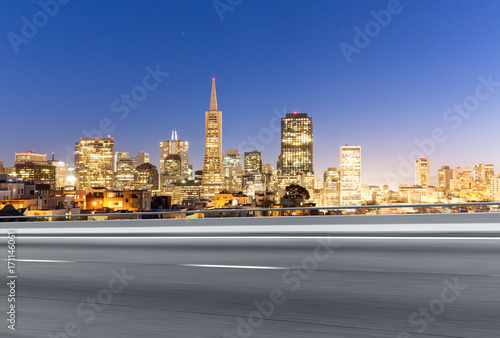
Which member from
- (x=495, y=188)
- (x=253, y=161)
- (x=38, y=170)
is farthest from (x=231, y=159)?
(x=495, y=188)

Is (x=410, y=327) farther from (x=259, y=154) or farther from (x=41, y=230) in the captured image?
(x=259, y=154)

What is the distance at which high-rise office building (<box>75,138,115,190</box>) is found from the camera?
93.1 metres

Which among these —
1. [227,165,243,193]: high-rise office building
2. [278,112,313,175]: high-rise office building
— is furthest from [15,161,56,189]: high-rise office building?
[278,112,313,175]: high-rise office building

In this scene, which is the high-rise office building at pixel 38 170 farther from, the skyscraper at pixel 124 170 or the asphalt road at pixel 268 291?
the asphalt road at pixel 268 291

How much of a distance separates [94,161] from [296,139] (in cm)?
4638

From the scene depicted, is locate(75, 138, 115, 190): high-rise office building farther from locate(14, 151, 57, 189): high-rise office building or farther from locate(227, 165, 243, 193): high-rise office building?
locate(227, 165, 243, 193): high-rise office building

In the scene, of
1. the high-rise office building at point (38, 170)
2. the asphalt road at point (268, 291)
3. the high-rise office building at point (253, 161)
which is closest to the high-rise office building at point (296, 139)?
the high-rise office building at point (253, 161)

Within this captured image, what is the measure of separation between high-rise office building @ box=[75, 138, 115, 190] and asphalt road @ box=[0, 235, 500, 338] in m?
83.5

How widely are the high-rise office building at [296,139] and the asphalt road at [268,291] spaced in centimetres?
8449

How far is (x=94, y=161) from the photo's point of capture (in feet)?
339

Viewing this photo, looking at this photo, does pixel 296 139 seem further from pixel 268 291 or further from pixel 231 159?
pixel 268 291

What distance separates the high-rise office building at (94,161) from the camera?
93.1 metres

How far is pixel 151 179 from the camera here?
114438mm

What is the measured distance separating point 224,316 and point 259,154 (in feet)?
396
